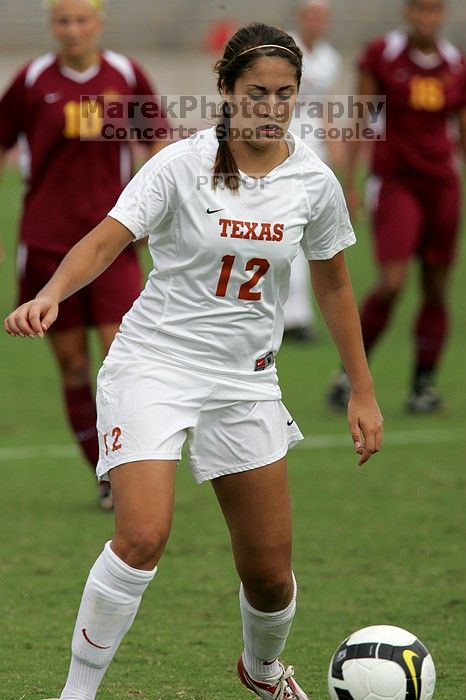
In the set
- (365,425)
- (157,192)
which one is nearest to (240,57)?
(157,192)

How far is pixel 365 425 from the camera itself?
4.20 meters

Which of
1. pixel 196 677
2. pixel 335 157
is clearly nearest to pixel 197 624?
pixel 196 677

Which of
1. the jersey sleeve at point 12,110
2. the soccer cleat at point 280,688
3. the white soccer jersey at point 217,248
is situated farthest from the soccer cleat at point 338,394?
the white soccer jersey at point 217,248

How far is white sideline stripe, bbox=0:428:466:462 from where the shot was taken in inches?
333

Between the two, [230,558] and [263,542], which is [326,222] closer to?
[263,542]

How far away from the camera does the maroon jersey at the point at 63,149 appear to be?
6.92 m

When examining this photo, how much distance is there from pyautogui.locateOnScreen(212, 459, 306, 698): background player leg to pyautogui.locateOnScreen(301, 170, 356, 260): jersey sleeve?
0.65m

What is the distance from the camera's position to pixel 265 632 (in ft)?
13.8

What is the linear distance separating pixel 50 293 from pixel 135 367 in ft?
1.38

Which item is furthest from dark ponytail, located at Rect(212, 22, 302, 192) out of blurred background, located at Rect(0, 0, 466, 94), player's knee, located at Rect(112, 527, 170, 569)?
blurred background, located at Rect(0, 0, 466, 94)

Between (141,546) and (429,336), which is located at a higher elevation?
(141,546)

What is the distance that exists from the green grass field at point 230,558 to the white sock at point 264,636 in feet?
0.56

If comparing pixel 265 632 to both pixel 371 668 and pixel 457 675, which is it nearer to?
pixel 371 668

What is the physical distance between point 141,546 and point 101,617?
0.23 meters
